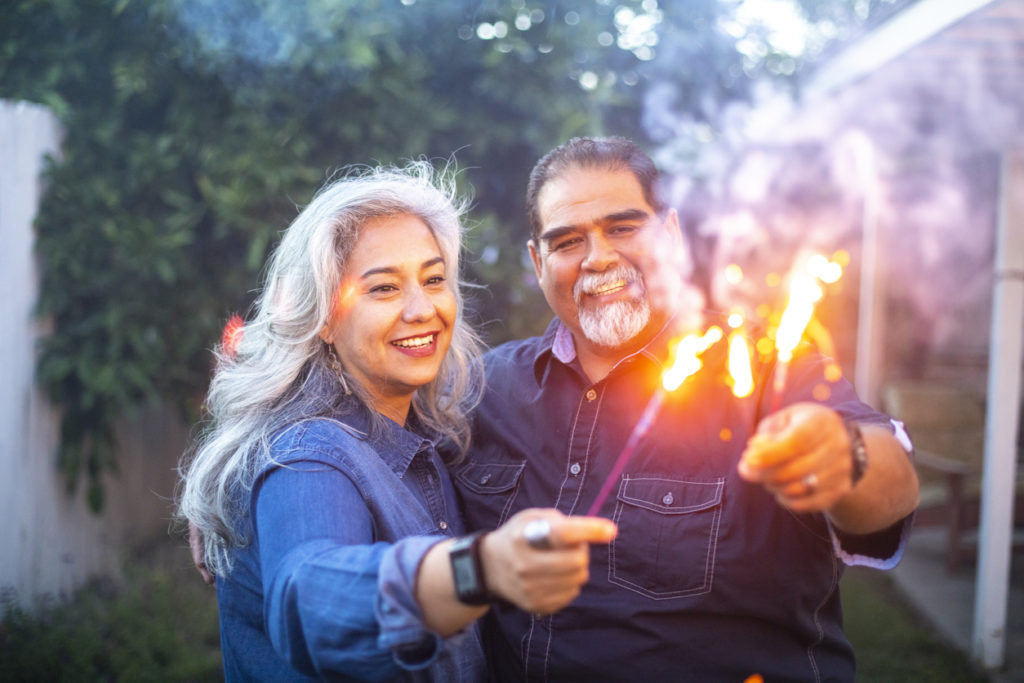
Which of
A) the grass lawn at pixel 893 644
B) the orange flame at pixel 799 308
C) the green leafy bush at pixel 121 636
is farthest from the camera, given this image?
the grass lawn at pixel 893 644

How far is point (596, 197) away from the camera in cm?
278

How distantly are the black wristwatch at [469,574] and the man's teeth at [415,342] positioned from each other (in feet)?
3.12

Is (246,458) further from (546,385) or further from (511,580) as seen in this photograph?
(546,385)

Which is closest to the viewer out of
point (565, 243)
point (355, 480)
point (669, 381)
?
point (355, 480)

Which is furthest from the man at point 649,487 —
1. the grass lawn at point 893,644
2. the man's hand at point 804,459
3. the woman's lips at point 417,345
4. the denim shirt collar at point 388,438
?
the grass lawn at point 893,644

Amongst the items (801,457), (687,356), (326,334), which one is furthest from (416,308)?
(801,457)

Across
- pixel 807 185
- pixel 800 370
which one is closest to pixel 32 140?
pixel 800 370

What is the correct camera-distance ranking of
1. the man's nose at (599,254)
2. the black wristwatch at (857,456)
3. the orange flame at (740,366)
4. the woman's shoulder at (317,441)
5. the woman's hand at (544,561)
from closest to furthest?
the woman's hand at (544,561), the black wristwatch at (857,456), the woman's shoulder at (317,441), the orange flame at (740,366), the man's nose at (599,254)

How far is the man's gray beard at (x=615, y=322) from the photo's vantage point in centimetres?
267

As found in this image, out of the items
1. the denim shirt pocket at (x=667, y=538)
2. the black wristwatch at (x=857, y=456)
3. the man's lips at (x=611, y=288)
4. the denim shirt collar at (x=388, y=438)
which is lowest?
the denim shirt pocket at (x=667, y=538)

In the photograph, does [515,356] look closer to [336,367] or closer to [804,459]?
[336,367]

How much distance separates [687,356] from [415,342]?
95 centimetres

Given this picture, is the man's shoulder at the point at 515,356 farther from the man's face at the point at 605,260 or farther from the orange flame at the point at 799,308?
the orange flame at the point at 799,308

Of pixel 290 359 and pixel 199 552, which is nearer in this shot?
pixel 290 359
